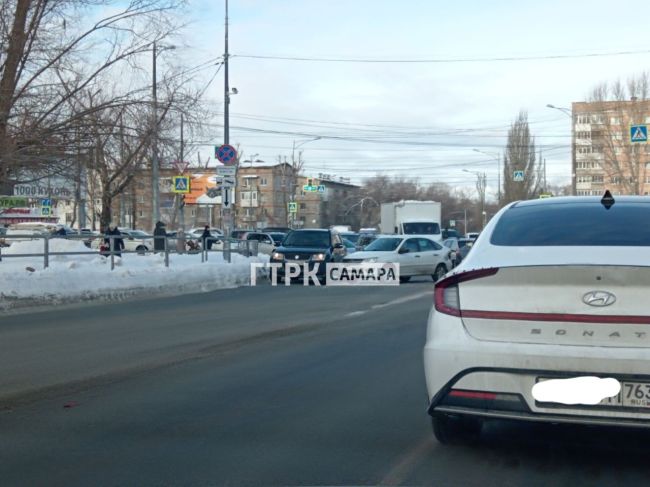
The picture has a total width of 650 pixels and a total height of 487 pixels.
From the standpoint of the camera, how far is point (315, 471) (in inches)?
219

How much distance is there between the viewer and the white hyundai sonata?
498cm

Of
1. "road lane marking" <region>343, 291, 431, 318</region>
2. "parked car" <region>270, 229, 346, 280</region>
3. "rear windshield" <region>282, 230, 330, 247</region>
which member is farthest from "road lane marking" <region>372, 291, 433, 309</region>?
"rear windshield" <region>282, 230, 330, 247</region>

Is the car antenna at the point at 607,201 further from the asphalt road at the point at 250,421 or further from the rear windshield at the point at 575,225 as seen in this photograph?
the asphalt road at the point at 250,421

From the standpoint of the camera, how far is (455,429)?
6121mm

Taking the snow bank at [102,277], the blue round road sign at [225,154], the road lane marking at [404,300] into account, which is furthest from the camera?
the blue round road sign at [225,154]

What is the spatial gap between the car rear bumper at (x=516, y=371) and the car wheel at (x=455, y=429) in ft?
2.11

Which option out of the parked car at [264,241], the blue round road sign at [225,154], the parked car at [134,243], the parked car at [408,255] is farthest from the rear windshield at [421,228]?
the blue round road sign at [225,154]

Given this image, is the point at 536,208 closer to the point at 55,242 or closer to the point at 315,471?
the point at 315,471

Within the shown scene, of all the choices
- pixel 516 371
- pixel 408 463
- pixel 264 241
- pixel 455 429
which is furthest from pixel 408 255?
pixel 516 371

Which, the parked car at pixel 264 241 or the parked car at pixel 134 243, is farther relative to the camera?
the parked car at pixel 264 241

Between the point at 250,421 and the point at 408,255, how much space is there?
20.0 metres

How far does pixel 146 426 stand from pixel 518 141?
74.3 metres

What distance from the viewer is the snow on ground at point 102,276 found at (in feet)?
60.4

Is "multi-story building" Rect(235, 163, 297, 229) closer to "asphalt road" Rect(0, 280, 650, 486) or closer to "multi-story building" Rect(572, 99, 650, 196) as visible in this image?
"multi-story building" Rect(572, 99, 650, 196)
